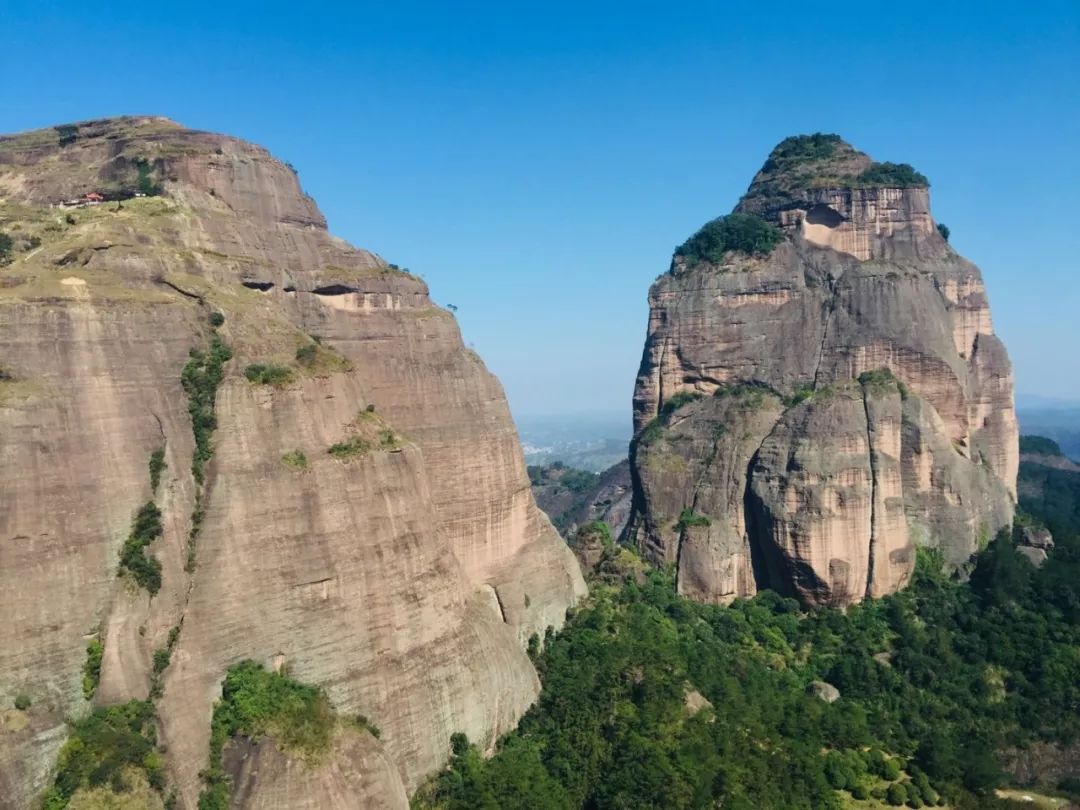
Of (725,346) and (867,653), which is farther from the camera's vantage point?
(725,346)

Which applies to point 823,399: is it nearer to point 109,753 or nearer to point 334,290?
point 334,290

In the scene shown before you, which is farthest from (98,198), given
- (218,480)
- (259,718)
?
(259,718)

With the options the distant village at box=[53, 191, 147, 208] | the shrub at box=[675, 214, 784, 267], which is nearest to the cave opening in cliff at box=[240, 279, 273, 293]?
the distant village at box=[53, 191, 147, 208]

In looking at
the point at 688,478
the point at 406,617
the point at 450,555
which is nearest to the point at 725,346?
the point at 688,478

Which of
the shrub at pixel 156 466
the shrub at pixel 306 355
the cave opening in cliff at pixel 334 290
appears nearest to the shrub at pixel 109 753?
the shrub at pixel 156 466

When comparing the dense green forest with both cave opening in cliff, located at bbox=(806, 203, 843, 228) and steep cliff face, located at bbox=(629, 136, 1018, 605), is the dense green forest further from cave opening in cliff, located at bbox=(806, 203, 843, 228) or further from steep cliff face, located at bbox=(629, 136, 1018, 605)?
cave opening in cliff, located at bbox=(806, 203, 843, 228)

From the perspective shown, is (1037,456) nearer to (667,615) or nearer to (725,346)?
(725,346)
